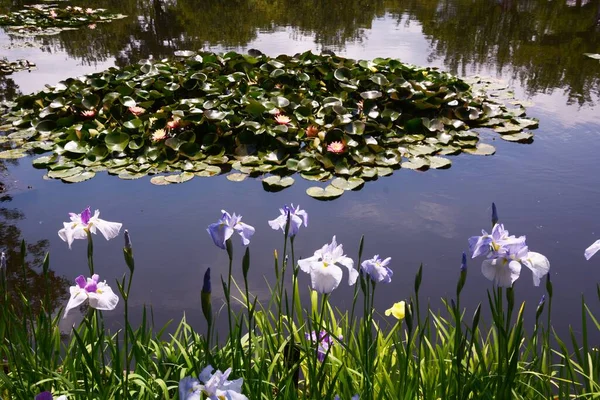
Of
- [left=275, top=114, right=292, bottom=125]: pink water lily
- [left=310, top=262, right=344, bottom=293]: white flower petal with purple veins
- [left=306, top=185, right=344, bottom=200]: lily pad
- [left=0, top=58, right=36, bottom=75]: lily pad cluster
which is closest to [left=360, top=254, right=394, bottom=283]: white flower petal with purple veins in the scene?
[left=310, top=262, right=344, bottom=293]: white flower petal with purple veins

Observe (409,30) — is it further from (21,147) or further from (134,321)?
(134,321)

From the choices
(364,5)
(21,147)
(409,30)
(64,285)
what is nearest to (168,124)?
(21,147)

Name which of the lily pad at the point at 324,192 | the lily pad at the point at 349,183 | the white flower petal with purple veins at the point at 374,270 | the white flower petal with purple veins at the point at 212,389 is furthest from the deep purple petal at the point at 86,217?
the lily pad at the point at 349,183

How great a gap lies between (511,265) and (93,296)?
0.95m

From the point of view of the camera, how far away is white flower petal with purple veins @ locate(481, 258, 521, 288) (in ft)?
3.90

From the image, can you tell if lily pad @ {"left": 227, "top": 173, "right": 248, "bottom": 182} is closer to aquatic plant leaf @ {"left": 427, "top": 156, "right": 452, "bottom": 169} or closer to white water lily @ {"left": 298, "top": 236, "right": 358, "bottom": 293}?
aquatic plant leaf @ {"left": 427, "top": 156, "right": 452, "bottom": 169}

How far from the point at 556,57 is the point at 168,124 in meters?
4.96

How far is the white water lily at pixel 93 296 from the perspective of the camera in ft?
3.92

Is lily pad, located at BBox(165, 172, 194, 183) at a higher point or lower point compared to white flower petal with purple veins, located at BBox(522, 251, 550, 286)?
lower

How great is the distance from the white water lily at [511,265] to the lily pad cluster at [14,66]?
666 cm

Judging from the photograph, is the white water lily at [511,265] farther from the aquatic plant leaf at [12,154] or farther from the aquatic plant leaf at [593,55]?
the aquatic plant leaf at [593,55]

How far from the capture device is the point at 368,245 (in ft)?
9.55

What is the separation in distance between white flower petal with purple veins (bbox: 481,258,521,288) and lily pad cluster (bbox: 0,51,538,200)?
2272 mm

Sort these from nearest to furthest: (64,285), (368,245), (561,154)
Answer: (64,285) < (368,245) < (561,154)
